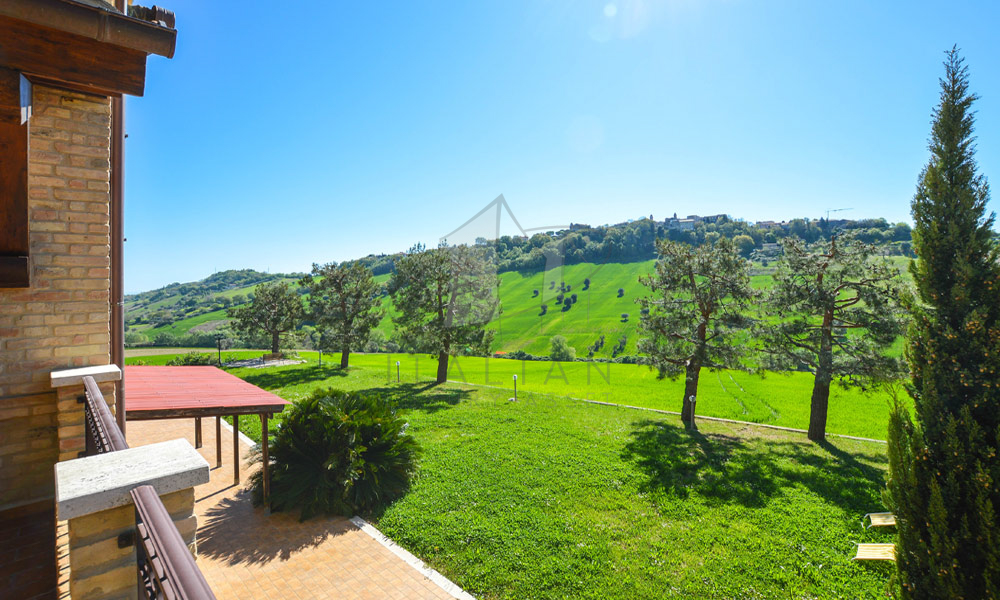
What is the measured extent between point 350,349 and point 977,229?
25.3m

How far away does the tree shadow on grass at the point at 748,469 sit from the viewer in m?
8.20

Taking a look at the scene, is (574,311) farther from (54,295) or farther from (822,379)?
(54,295)

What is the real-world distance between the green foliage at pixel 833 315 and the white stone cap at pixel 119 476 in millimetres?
14979

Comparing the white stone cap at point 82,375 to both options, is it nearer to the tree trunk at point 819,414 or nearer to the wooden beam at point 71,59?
the wooden beam at point 71,59

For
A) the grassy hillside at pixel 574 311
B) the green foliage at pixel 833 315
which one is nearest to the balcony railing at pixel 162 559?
the green foliage at pixel 833 315

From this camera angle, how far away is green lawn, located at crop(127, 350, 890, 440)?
17359mm

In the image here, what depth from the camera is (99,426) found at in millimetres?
2500

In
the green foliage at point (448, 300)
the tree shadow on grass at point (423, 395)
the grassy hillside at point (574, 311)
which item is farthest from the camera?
the grassy hillside at point (574, 311)

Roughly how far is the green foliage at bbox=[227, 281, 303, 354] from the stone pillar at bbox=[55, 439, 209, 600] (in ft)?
104

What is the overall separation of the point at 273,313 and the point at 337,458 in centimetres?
2731

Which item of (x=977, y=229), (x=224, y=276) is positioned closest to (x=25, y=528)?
(x=977, y=229)

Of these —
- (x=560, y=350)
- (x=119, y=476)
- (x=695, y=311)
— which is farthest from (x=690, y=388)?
(x=560, y=350)

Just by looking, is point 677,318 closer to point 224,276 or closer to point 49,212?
point 49,212

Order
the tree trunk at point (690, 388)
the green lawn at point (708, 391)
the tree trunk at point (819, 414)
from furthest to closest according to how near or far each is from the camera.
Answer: the green lawn at point (708, 391) < the tree trunk at point (690, 388) < the tree trunk at point (819, 414)
